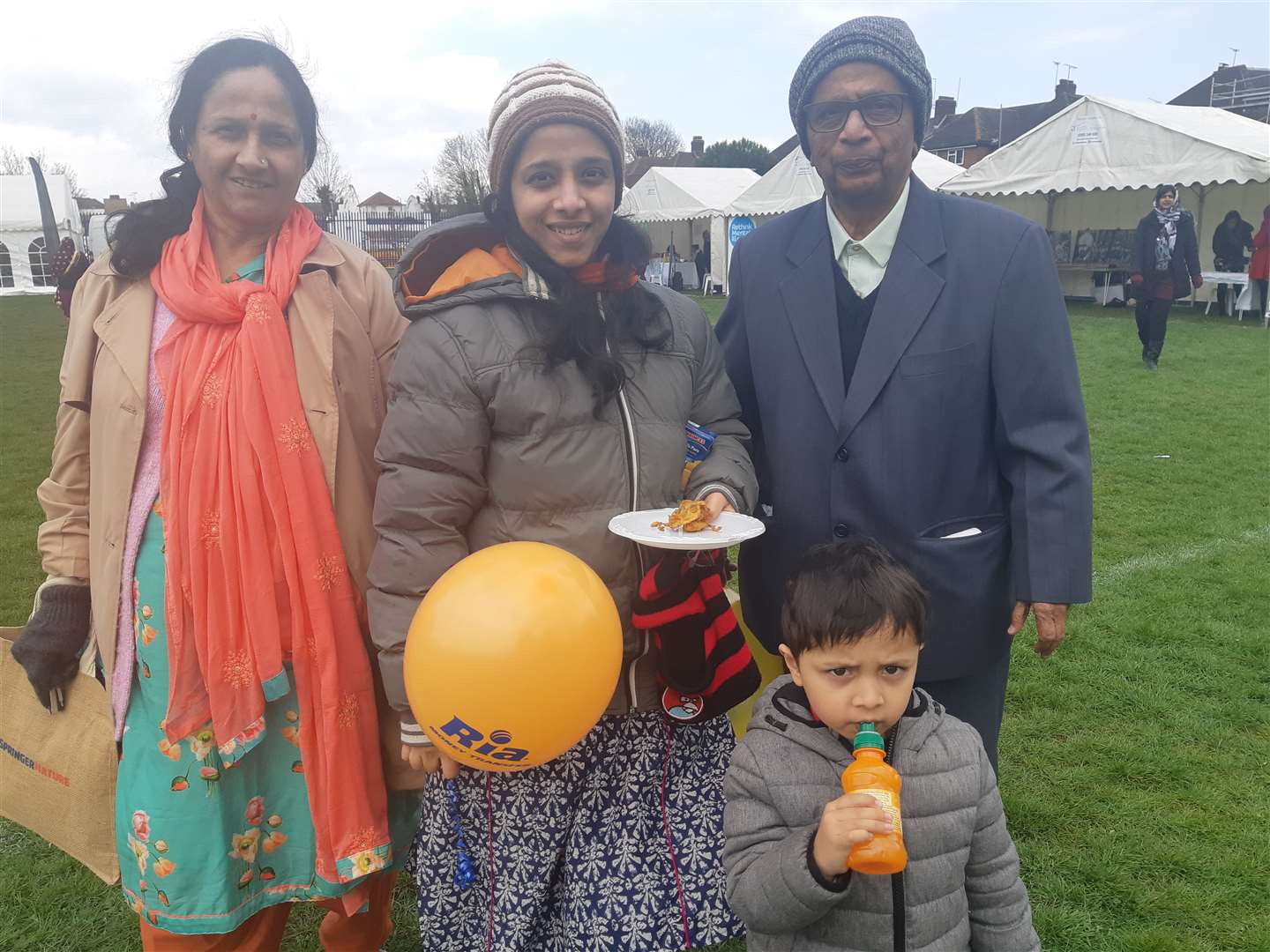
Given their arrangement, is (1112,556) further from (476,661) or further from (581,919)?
(476,661)

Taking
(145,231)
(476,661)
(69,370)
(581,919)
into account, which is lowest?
(581,919)

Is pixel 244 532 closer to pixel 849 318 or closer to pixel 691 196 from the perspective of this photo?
pixel 849 318

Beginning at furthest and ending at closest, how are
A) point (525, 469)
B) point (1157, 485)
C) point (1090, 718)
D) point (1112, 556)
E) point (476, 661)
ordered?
point (1157, 485), point (1112, 556), point (1090, 718), point (525, 469), point (476, 661)

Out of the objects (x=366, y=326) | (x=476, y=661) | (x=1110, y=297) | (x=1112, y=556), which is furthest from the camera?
(x=1110, y=297)

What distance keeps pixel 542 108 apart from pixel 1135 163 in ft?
58.8

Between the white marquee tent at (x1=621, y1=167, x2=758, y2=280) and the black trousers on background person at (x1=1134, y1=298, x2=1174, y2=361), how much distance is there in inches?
486

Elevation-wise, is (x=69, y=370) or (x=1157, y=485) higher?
(x=69, y=370)

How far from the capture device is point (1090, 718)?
4.10 meters

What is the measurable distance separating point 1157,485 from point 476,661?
6957 mm

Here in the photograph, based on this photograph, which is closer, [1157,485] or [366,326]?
[366,326]

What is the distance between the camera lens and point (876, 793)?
163 centimetres

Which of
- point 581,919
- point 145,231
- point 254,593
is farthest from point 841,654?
point 145,231

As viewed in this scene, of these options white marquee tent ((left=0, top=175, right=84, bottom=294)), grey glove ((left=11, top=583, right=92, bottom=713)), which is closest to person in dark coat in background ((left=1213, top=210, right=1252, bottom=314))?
grey glove ((left=11, top=583, right=92, bottom=713))

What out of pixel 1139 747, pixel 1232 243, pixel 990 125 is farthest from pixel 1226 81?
pixel 1139 747
